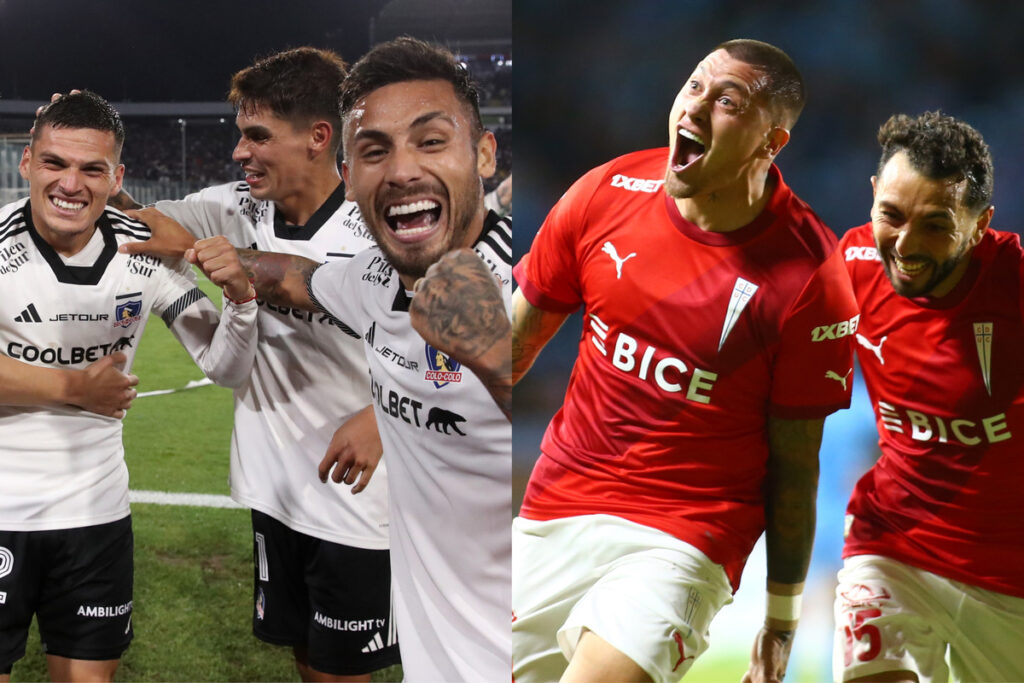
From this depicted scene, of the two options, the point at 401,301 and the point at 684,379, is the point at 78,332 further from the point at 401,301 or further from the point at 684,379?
the point at 684,379

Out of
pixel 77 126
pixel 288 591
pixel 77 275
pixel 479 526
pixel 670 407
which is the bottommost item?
pixel 288 591

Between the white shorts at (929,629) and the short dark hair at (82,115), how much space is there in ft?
6.63

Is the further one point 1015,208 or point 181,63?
point 181,63

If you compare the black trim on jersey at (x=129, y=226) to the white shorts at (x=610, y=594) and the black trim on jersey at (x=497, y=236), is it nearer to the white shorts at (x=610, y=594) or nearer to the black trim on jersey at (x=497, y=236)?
the black trim on jersey at (x=497, y=236)

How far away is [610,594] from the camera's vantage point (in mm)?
1956

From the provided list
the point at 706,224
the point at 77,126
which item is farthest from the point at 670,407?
the point at 77,126

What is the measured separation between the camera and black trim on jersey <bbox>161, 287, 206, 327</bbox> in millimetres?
2078

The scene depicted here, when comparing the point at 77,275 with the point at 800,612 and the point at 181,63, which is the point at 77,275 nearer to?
the point at 181,63

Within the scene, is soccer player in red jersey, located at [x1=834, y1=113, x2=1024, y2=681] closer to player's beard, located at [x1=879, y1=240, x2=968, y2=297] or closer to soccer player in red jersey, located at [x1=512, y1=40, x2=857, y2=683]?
player's beard, located at [x1=879, y1=240, x2=968, y2=297]

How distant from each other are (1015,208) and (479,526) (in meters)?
1.38

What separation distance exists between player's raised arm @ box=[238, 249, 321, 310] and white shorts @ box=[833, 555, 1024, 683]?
1.43 meters

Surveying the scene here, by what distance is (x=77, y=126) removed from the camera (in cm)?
207

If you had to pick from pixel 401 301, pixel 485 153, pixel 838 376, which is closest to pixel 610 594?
pixel 838 376

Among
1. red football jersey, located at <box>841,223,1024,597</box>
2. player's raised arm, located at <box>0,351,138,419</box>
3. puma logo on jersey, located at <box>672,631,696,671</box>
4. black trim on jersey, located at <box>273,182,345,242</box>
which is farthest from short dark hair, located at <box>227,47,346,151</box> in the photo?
puma logo on jersey, located at <box>672,631,696,671</box>
